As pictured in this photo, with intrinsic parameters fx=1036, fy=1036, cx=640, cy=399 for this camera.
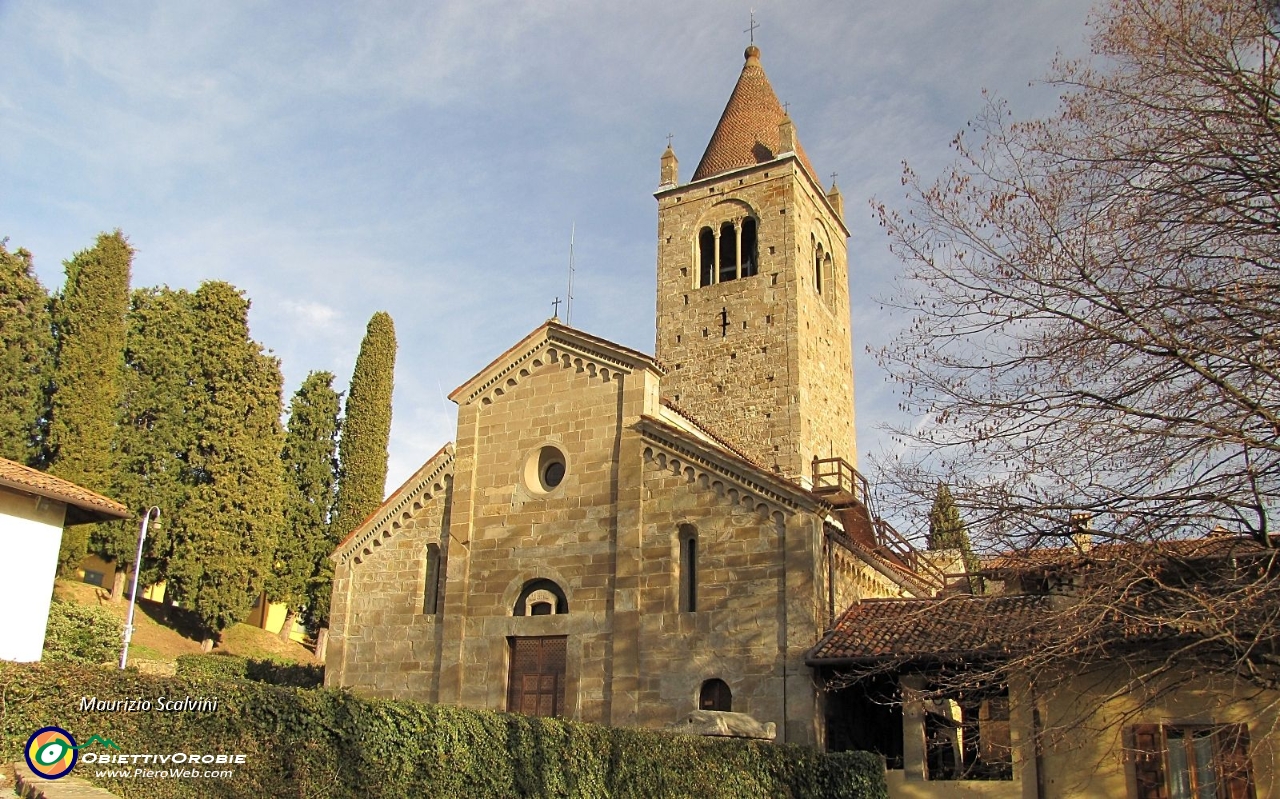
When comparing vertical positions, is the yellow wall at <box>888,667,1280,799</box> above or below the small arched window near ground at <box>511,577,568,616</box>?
below

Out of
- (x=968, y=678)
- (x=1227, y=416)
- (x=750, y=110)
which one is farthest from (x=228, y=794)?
(x=750, y=110)

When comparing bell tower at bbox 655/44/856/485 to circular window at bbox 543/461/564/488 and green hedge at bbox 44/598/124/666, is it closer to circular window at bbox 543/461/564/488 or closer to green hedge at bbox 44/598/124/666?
circular window at bbox 543/461/564/488

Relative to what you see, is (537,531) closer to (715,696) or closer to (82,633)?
(715,696)

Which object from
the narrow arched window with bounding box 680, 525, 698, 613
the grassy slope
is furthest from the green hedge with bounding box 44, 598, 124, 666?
the narrow arched window with bounding box 680, 525, 698, 613

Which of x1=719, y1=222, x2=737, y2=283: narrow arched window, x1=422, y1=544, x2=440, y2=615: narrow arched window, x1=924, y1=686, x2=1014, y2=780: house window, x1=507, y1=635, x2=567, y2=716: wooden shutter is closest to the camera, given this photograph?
x1=924, y1=686, x2=1014, y2=780: house window

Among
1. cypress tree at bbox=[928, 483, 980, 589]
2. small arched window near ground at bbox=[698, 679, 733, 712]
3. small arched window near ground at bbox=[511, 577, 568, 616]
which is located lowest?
small arched window near ground at bbox=[698, 679, 733, 712]

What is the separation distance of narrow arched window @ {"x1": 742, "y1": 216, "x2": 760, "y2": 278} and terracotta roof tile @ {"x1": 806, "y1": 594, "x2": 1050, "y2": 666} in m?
17.6

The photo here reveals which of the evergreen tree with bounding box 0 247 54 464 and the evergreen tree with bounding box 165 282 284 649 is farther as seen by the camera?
the evergreen tree with bounding box 165 282 284 649

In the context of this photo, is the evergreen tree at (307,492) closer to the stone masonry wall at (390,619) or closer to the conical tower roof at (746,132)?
the stone masonry wall at (390,619)

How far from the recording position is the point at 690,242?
36.9 metres

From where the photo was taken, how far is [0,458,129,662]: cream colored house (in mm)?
18844

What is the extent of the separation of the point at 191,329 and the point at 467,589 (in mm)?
19717

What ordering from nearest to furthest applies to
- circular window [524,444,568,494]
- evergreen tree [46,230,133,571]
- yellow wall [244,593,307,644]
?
circular window [524,444,568,494] → evergreen tree [46,230,133,571] → yellow wall [244,593,307,644]

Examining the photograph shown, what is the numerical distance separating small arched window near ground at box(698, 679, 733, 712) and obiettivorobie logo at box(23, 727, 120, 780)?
1123 centimetres
